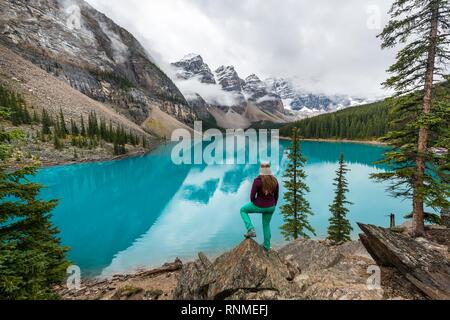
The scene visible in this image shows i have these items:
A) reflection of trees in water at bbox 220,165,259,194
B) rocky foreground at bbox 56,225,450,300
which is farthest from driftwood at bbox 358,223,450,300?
reflection of trees in water at bbox 220,165,259,194

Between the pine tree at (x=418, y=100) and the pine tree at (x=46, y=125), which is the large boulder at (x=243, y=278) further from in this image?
the pine tree at (x=46, y=125)

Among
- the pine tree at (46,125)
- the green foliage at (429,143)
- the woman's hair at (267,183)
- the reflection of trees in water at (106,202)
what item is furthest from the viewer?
the pine tree at (46,125)

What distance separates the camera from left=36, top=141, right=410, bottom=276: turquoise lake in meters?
22.6

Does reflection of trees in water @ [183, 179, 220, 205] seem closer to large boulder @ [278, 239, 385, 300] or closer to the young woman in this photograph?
large boulder @ [278, 239, 385, 300]

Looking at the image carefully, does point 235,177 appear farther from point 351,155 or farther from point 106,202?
point 351,155

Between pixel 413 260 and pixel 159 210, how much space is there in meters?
33.1

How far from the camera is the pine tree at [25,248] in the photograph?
629 cm

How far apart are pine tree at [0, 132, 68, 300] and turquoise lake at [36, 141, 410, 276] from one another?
1176cm

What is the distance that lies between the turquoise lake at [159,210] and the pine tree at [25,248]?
463 inches

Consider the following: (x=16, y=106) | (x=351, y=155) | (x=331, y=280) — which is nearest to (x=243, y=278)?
(x=331, y=280)

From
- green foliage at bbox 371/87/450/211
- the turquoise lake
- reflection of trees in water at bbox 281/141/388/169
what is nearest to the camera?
green foliage at bbox 371/87/450/211

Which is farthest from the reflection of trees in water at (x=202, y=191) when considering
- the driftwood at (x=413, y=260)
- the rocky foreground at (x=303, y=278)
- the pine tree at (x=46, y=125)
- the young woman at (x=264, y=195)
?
the pine tree at (x=46, y=125)

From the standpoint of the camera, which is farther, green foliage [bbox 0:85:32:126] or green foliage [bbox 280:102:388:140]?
green foliage [bbox 280:102:388:140]

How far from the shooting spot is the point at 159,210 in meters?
36.5
